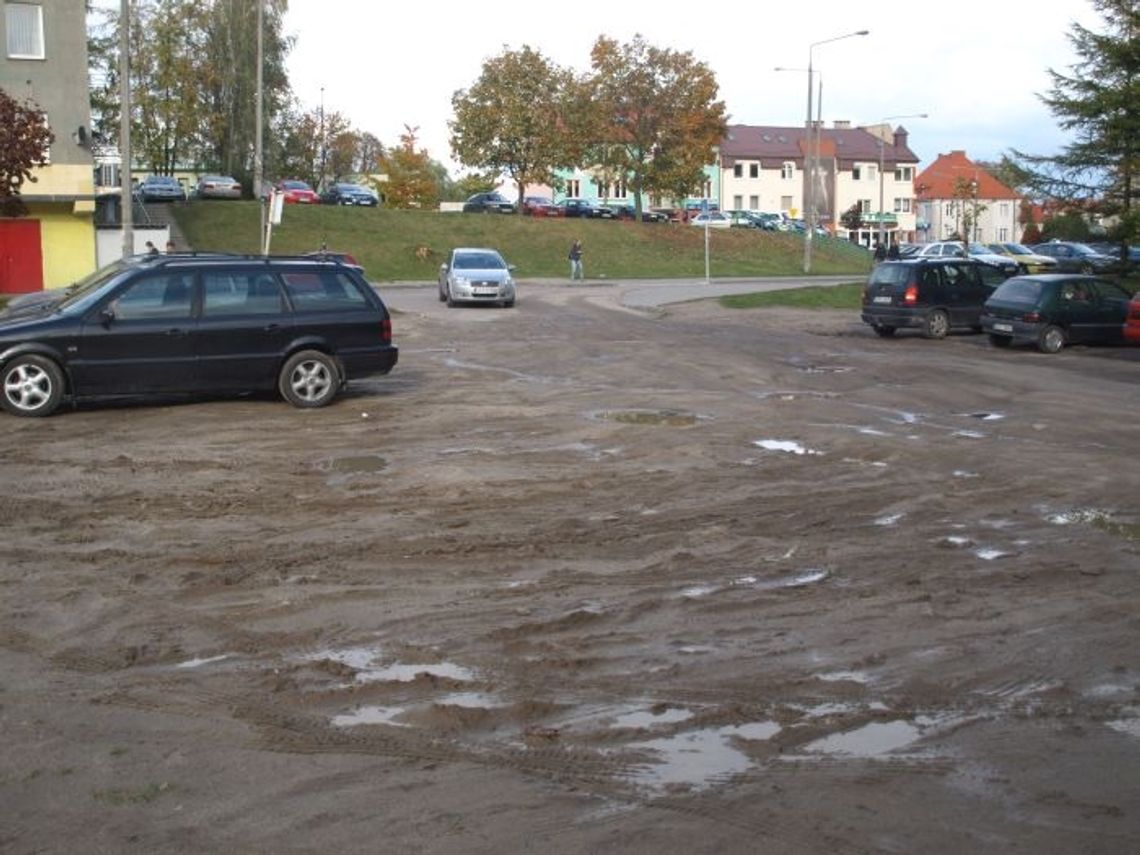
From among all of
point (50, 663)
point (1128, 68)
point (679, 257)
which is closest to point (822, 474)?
point (50, 663)

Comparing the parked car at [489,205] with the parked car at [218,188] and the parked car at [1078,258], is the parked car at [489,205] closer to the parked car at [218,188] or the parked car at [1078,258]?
the parked car at [218,188]

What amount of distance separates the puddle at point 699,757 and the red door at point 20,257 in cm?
4202

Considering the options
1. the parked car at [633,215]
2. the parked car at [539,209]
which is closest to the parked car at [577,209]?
the parked car at [539,209]

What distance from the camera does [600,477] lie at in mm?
11586

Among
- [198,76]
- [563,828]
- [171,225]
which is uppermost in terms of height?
[198,76]

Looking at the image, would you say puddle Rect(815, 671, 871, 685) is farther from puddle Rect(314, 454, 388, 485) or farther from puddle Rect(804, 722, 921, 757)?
puddle Rect(314, 454, 388, 485)

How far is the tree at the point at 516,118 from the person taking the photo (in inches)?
2721

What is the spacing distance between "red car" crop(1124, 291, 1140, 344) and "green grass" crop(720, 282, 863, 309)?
13500 mm

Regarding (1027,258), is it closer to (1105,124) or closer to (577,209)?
(1105,124)

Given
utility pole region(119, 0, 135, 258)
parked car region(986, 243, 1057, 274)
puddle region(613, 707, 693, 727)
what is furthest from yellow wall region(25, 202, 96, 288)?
puddle region(613, 707, 693, 727)

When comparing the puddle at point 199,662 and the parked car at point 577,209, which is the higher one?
the parked car at point 577,209

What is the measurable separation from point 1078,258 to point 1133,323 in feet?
108

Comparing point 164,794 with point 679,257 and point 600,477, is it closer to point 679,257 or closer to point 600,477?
point 600,477

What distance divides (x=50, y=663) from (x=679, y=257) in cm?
6272
